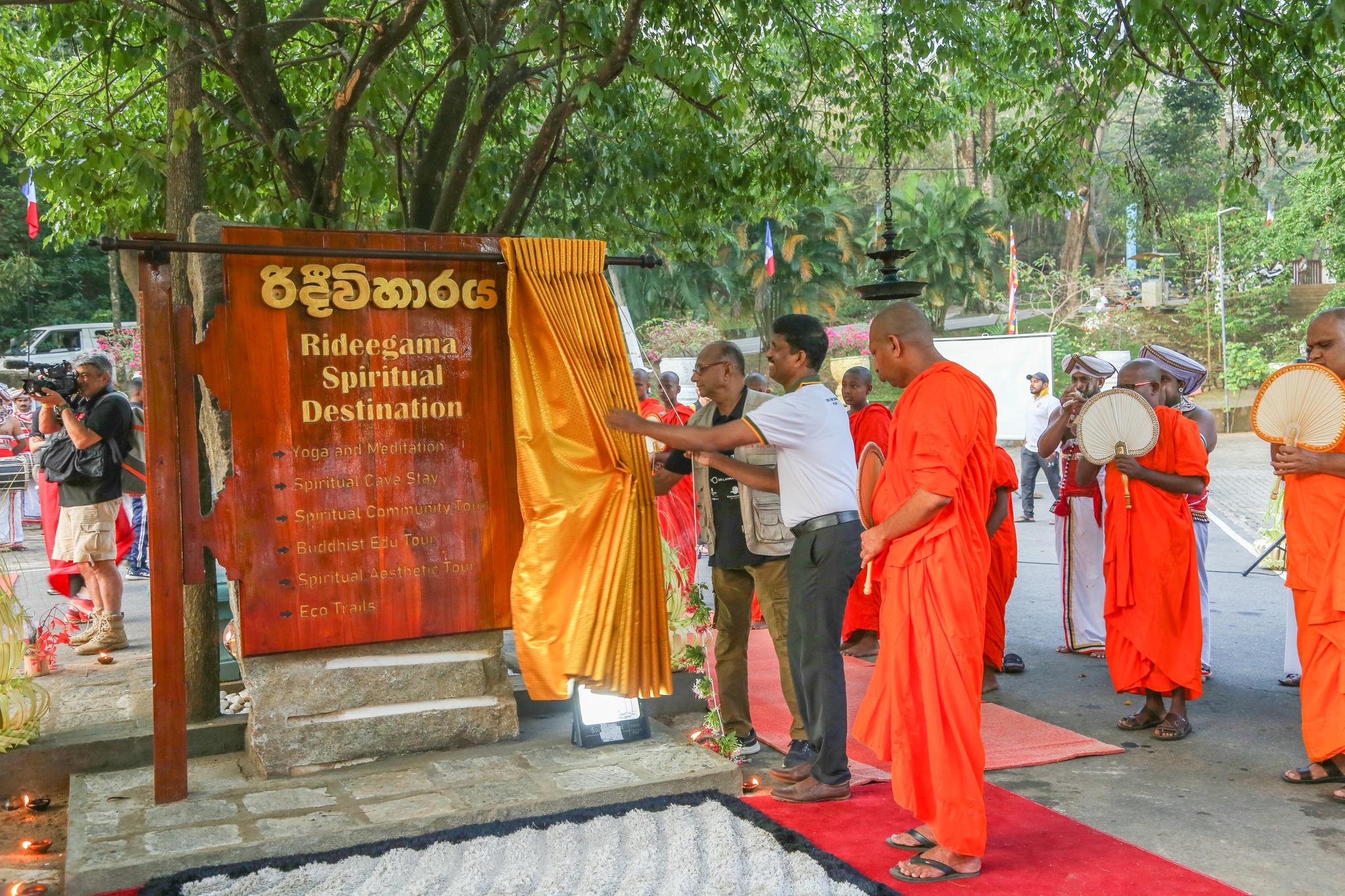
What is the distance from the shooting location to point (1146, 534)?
5816 millimetres

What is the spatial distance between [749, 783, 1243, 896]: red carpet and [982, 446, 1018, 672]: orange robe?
1962mm

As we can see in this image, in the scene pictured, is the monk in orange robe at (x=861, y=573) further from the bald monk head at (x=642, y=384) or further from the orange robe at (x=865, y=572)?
the bald monk head at (x=642, y=384)

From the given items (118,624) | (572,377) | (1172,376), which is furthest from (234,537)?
(1172,376)

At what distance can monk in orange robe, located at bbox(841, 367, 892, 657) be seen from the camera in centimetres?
713

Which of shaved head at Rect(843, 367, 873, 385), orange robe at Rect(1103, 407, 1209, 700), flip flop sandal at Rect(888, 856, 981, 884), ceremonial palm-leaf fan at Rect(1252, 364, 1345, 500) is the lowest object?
flip flop sandal at Rect(888, 856, 981, 884)

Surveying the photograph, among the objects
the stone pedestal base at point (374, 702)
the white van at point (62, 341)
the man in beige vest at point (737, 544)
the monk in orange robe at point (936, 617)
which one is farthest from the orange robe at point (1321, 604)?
the white van at point (62, 341)

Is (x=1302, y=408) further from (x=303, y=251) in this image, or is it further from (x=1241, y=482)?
(x=1241, y=482)

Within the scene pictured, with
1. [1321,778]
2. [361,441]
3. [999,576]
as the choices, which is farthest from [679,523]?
[1321,778]

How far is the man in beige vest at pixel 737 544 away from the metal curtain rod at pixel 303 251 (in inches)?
27.0

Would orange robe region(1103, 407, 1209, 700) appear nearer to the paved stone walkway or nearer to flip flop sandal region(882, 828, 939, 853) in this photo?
flip flop sandal region(882, 828, 939, 853)

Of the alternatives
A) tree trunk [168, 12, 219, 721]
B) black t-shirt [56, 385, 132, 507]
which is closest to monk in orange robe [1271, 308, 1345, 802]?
tree trunk [168, 12, 219, 721]

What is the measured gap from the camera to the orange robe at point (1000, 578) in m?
6.66

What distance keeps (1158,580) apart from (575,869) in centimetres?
356

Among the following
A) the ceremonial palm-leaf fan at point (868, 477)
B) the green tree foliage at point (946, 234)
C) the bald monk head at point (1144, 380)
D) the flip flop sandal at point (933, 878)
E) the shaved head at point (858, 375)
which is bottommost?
the flip flop sandal at point (933, 878)
